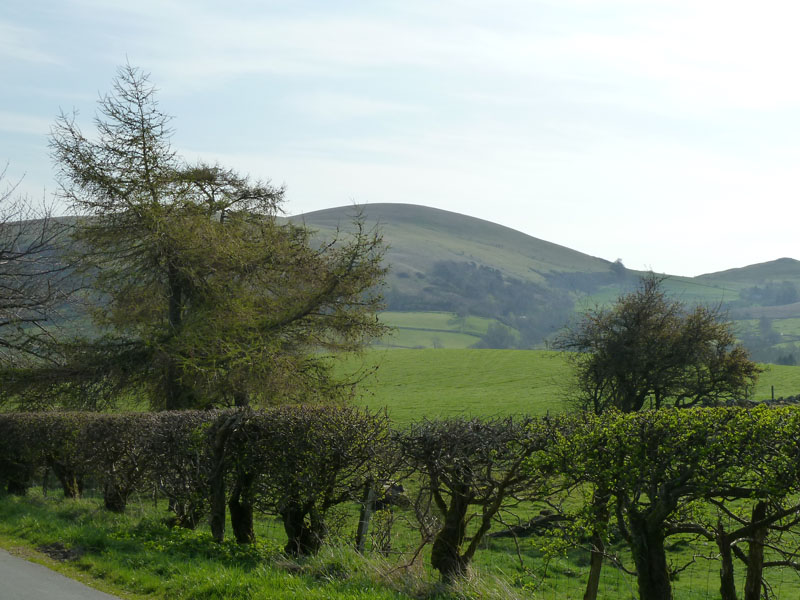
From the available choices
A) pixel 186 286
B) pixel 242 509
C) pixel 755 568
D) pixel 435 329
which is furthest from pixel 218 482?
pixel 435 329

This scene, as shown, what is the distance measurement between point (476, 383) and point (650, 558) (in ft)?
178

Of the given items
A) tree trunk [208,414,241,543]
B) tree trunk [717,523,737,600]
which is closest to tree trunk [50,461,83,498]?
tree trunk [208,414,241,543]

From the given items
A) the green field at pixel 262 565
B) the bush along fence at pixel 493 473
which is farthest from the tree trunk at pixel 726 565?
the green field at pixel 262 565

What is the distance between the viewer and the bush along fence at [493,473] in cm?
579

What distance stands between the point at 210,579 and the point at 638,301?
28.3m

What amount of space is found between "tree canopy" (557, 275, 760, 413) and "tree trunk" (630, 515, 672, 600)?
25855 mm

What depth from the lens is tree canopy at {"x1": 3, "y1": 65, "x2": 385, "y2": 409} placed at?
2031 cm

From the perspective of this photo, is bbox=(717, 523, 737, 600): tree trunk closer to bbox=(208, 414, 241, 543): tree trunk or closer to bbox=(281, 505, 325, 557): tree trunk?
bbox=(281, 505, 325, 557): tree trunk

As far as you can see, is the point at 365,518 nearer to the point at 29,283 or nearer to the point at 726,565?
the point at 726,565

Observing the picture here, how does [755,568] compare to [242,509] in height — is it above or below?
above

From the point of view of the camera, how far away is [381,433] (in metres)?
8.21

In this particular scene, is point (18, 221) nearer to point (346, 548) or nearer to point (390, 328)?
point (390, 328)

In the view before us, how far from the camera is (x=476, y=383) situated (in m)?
60.1

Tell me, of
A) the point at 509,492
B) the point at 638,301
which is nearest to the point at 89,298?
the point at 509,492
